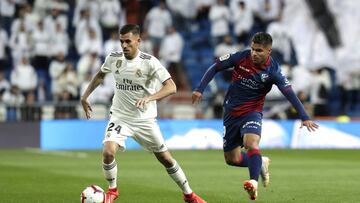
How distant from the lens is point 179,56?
26.0 meters

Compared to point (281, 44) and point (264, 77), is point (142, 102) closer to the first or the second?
point (264, 77)

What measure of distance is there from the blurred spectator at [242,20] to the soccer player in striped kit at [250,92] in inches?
600

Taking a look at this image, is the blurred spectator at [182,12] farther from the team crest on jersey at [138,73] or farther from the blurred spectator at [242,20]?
the team crest on jersey at [138,73]

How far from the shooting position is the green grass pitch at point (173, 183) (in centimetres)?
1133

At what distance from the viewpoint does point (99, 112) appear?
23766 millimetres

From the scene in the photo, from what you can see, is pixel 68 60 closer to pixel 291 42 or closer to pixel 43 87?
pixel 43 87

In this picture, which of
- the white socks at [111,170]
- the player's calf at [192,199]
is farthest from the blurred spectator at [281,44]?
the white socks at [111,170]

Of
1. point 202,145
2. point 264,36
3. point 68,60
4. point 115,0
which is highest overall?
point 264,36

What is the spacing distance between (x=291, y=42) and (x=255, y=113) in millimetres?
15679

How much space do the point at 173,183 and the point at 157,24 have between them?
42.3ft

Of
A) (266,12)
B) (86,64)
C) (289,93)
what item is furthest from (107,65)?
(266,12)

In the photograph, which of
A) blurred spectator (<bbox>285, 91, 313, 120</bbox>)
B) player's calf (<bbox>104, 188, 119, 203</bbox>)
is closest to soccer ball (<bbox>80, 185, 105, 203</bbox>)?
player's calf (<bbox>104, 188, 119, 203</bbox>)

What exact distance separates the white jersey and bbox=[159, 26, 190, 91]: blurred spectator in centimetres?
1531

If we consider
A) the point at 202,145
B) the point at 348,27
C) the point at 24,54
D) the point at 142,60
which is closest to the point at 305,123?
the point at 142,60
